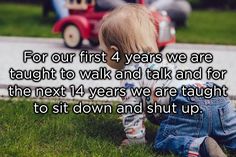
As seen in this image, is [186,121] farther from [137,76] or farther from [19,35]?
[19,35]

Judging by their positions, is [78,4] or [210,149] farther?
[78,4]

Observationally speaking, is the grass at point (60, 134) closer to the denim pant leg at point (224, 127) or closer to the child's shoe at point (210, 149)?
the child's shoe at point (210, 149)

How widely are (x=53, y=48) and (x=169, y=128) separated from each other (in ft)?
14.9

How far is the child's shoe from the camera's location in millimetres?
3047

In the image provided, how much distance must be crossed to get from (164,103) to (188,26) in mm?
7838

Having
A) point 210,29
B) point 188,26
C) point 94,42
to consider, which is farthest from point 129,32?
point 188,26

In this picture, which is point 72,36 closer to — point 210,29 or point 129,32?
point 210,29

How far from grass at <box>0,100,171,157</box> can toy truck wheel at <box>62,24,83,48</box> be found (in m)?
3.57

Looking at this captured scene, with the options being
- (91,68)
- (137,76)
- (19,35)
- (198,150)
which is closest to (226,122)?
(198,150)

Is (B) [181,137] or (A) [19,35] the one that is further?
(A) [19,35]

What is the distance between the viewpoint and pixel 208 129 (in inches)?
131

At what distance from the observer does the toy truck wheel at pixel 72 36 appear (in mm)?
7691

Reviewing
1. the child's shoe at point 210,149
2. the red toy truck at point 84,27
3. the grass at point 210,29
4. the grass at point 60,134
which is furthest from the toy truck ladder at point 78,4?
the child's shoe at point 210,149

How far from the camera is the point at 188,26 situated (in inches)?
437
